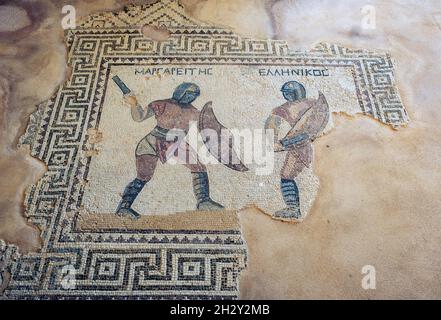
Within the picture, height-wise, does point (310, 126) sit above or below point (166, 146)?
above

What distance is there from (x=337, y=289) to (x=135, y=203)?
941 mm

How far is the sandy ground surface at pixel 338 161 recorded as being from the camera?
1860mm

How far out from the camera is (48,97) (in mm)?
2408

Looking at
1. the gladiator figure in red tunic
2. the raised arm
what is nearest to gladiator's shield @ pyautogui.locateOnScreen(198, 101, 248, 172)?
the gladiator figure in red tunic

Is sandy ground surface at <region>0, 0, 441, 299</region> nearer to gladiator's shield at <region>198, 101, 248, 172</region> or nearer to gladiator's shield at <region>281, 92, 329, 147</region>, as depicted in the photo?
gladiator's shield at <region>281, 92, 329, 147</region>

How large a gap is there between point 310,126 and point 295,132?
9 cm

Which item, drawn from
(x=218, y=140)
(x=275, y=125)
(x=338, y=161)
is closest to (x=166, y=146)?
(x=218, y=140)

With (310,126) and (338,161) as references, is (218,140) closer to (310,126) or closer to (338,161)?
(310,126)

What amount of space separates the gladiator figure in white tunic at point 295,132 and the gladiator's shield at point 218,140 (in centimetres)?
21

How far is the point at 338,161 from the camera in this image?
218 cm

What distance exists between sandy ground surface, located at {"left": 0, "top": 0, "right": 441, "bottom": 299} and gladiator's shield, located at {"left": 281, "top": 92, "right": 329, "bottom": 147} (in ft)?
0.21

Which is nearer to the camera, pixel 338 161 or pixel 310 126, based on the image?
pixel 338 161

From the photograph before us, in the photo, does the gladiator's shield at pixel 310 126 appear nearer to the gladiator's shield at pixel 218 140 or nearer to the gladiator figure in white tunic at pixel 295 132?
the gladiator figure in white tunic at pixel 295 132

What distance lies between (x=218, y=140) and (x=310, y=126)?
48 cm
